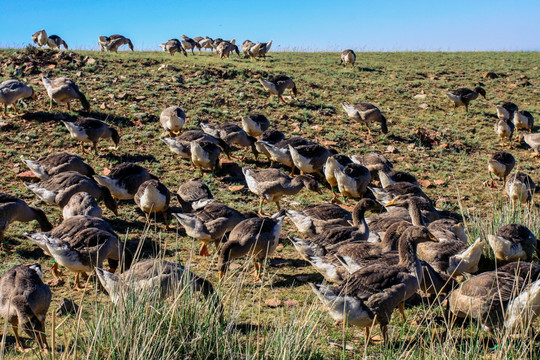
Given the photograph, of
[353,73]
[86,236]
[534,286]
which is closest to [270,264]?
[86,236]

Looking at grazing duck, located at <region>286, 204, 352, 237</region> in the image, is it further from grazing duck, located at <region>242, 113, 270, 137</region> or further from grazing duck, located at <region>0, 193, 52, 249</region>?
grazing duck, located at <region>242, 113, 270, 137</region>

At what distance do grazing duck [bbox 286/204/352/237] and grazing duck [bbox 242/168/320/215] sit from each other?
1.76 m

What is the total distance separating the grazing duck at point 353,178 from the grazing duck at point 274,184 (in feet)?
2.73

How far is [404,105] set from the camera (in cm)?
2311

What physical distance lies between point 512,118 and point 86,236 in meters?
19.0

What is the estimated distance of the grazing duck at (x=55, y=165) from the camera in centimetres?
1254

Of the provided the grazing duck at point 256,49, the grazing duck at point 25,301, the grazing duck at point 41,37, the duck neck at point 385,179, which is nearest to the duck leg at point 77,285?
the grazing duck at point 25,301

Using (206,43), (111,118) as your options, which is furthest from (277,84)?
(206,43)

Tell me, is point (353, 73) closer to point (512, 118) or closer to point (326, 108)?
point (326, 108)

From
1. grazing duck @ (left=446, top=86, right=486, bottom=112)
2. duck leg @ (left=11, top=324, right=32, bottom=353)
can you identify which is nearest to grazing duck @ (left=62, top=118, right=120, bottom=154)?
duck leg @ (left=11, top=324, right=32, bottom=353)

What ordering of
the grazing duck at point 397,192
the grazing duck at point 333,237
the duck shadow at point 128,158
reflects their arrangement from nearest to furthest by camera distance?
the grazing duck at point 333,237 → the grazing duck at point 397,192 → the duck shadow at point 128,158

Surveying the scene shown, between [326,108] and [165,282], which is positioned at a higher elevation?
[326,108]

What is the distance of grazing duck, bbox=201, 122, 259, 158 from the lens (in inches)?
633

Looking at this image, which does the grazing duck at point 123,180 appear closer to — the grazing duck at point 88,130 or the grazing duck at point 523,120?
the grazing duck at point 88,130
